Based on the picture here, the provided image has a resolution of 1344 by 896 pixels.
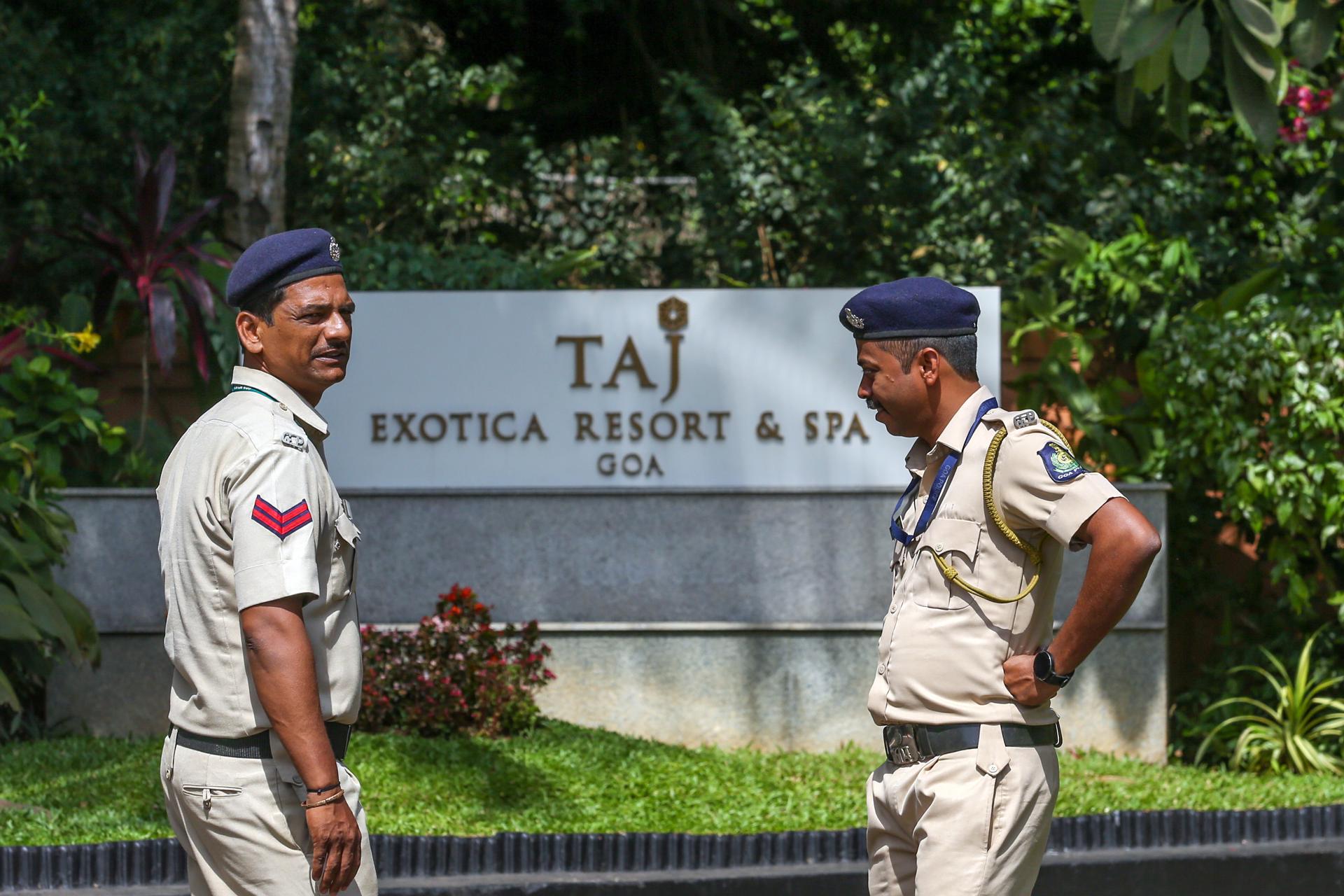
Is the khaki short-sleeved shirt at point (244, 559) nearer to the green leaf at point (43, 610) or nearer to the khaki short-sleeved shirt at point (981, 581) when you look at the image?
the khaki short-sleeved shirt at point (981, 581)

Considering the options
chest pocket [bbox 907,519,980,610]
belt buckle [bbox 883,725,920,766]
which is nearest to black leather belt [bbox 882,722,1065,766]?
belt buckle [bbox 883,725,920,766]

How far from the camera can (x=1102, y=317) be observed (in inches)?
320

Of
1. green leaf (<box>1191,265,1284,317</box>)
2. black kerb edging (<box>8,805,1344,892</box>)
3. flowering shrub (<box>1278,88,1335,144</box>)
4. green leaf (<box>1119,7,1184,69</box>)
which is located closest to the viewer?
black kerb edging (<box>8,805,1344,892</box>)

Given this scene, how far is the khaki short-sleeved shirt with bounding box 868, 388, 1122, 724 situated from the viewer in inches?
107

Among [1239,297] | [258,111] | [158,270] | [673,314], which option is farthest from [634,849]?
[258,111]

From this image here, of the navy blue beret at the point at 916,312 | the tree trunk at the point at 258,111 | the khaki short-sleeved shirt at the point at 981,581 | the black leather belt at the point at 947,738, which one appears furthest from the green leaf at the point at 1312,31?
the tree trunk at the point at 258,111

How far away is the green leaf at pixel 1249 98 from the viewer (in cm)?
562

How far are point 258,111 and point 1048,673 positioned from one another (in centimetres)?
652

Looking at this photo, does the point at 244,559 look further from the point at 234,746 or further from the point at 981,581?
the point at 981,581

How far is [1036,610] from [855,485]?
163 inches

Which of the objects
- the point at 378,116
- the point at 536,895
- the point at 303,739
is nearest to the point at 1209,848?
the point at 536,895

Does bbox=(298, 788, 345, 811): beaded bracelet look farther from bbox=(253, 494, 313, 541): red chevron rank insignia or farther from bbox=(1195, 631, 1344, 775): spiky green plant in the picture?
bbox=(1195, 631, 1344, 775): spiky green plant

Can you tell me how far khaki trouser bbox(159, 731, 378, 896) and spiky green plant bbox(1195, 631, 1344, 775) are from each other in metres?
5.23

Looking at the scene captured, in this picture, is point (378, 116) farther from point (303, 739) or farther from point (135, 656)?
point (303, 739)
